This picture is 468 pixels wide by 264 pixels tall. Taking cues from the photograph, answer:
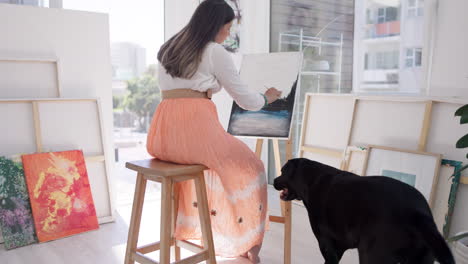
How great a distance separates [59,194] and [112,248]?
57 centimetres

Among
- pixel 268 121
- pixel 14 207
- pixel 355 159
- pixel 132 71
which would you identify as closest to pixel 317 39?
pixel 355 159

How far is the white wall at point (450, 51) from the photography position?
255 cm

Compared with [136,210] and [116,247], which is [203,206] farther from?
[116,247]

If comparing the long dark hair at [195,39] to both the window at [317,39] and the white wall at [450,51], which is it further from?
the window at [317,39]

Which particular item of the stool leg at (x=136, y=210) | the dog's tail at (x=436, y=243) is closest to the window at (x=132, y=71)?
the stool leg at (x=136, y=210)

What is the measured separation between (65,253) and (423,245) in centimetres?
202

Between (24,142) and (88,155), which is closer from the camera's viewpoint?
(24,142)

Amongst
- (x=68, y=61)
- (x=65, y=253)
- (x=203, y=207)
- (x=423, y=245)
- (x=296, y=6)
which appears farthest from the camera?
(x=296, y=6)

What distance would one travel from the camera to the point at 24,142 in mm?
2883

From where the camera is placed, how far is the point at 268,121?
2660 millimetres

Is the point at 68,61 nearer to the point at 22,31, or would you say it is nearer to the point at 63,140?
the point at 22,31

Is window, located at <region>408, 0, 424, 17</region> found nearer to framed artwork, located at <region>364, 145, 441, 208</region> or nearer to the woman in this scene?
framed artwork, located at <region>364, 145, 441, 208</region>

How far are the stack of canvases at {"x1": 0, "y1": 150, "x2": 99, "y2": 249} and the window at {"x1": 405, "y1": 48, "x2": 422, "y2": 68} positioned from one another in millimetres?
2353

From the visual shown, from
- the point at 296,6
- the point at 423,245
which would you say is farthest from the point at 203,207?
the point at 296,6
